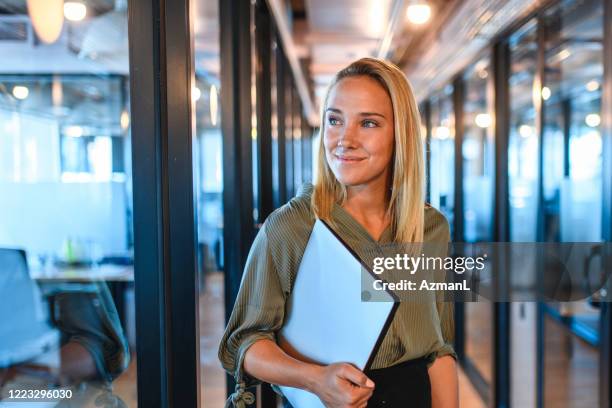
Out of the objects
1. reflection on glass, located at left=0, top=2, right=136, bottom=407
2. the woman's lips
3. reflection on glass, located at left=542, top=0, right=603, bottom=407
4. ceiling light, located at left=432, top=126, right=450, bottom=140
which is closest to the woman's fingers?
the woman's lips

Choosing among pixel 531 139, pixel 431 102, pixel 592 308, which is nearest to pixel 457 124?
pixel 431 102

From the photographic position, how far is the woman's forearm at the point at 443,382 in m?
1.17

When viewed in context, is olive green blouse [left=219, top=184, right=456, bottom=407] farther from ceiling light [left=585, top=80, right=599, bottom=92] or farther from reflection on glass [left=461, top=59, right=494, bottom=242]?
reflection on glass [left=461, top=59, right=494, bottom=242]

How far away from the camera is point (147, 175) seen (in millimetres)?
1157

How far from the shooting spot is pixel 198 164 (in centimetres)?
180

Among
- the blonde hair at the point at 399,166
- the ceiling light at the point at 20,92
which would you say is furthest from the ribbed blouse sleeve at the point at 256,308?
the ceiling light at the point at 20,92

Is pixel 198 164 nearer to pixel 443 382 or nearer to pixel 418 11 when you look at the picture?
pixel 443 382

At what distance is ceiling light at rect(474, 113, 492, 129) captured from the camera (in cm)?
361

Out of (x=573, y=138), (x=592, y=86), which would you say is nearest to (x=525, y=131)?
(x=573, y=138)

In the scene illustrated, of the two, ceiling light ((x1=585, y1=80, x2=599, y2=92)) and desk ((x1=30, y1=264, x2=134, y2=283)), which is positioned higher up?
ceiling light ((x1=585, y1=80, x2=599, y2=92))

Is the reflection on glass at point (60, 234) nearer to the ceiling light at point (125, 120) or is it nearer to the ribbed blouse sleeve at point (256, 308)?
the ceiling light at point (125, 120)

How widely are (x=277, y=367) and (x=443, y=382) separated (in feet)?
1.50

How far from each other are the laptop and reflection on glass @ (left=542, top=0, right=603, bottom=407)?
6.70 feet

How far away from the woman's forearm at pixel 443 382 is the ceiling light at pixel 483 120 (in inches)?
108
